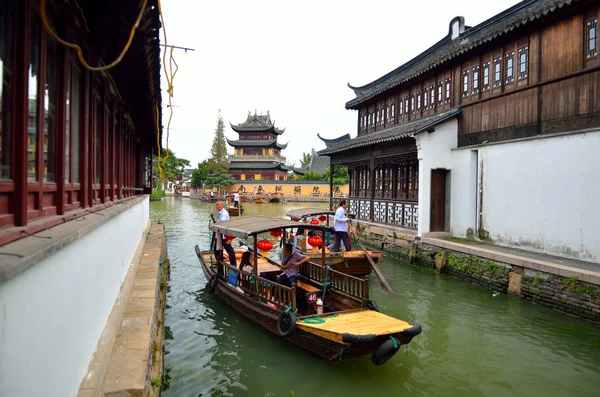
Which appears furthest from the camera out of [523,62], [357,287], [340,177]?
[340,177]

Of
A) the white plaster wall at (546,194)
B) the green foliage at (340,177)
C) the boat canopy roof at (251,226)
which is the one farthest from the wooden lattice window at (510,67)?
the green foliage at (340,177)

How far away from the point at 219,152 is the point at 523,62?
4779 cm

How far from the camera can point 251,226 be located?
820cm

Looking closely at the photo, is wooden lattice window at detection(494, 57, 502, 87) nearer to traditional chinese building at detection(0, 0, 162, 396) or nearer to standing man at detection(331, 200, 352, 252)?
standing man at detection(331, 200, 352, 252)

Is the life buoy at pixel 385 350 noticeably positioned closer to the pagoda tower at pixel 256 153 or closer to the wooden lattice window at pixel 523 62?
the wooden lattice window at pixel 523 62

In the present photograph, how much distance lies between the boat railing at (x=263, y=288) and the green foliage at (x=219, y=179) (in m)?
44.2

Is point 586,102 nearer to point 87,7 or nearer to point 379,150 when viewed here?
point 379,150

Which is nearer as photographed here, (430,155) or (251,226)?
(251,226)

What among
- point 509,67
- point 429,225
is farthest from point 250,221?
point 509,67

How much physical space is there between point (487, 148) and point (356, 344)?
9.28 m

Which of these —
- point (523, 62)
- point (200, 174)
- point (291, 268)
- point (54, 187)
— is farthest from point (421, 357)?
point (200, 174)

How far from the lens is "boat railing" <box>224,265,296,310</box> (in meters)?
6.95

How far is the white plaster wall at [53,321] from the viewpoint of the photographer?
2006 millimetres

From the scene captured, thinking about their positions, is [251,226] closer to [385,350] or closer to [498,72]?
[385,350]
